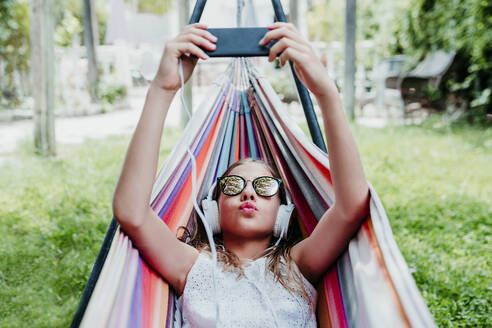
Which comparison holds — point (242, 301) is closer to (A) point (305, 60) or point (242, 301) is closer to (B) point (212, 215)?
(B) point (212, 215)

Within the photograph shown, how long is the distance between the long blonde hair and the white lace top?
16 millimetres

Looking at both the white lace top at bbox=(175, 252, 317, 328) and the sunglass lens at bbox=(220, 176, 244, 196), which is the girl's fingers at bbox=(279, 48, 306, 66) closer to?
the sunglass lens at bbox=(220, 176, 244, 196)

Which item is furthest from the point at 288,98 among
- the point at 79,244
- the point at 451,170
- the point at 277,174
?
the point at 277,174

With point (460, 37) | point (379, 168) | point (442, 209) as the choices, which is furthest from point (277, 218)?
point (460, 37)

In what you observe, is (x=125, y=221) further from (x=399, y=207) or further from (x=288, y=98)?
(x=288, y=98)

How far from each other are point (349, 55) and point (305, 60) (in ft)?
22.7

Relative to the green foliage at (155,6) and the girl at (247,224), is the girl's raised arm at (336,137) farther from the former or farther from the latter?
the green foliage at (155,6)

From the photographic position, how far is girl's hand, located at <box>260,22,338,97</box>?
1.25 meters

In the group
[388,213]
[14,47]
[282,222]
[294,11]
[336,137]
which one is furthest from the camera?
[14,47]

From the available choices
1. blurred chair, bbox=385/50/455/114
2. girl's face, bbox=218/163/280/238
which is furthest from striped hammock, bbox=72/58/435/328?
blurred chair, bbox=385/50/455/114

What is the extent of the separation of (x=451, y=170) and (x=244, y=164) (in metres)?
3.51

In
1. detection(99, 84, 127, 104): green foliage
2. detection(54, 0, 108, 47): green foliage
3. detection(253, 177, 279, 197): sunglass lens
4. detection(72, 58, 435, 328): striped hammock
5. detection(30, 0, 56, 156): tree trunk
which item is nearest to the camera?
detection(72, 58, 435, 328): striped hammock

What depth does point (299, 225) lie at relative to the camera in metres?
1.74

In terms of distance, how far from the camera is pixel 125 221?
126 cm
